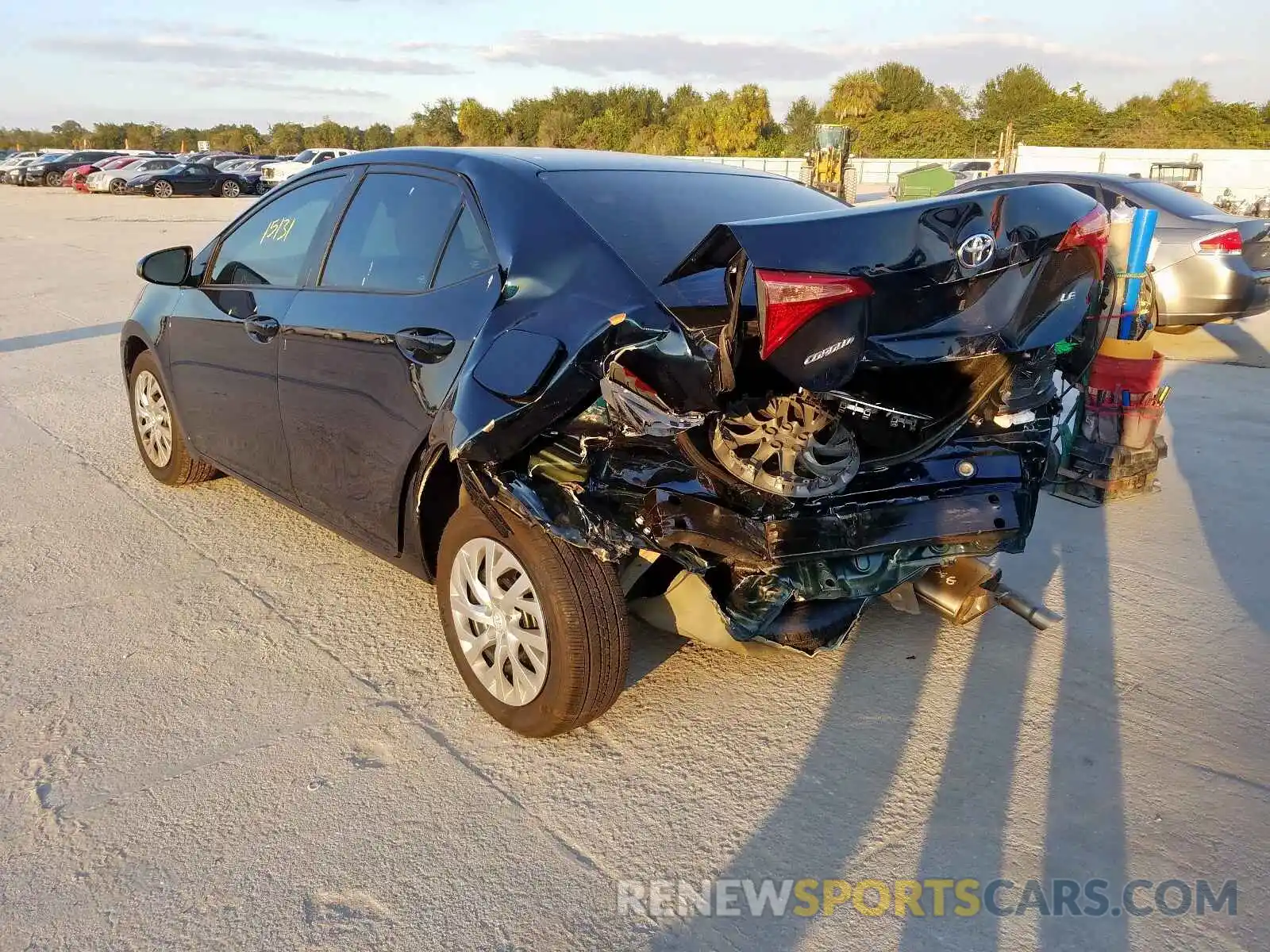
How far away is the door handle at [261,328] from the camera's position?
402cm

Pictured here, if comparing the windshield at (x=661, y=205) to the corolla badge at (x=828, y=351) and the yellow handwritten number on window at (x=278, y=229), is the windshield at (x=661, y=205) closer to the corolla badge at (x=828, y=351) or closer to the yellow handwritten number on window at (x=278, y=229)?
the corolla badge at (x=828, y=351)

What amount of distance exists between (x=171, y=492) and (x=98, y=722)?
243 cm

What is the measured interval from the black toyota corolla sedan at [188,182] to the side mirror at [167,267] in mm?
37867

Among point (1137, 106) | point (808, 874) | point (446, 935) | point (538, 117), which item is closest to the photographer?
point (446, 935)

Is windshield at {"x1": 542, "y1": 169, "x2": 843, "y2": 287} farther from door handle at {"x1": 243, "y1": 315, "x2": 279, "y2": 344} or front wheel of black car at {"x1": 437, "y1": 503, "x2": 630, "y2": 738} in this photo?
door handle at {"x1": 243, "y1": 315, "x2": 279, "y2": 344}

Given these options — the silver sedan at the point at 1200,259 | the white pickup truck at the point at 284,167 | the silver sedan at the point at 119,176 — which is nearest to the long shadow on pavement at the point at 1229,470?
the silver sedan at the point at 1200,259

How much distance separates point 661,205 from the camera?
3428 mm

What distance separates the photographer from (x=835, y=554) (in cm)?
276

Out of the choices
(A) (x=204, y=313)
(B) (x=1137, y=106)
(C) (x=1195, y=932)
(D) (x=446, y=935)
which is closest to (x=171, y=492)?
(A) (x=204, y=313)

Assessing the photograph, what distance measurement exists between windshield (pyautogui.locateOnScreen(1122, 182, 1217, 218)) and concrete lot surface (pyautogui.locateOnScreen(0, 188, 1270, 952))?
5.77 meters

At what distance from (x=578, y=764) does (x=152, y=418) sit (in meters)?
3.60

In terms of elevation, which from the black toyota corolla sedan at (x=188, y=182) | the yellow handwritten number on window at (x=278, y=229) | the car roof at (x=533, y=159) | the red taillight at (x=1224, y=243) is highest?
the black toyota corolla sedan at (x=188, y=182)

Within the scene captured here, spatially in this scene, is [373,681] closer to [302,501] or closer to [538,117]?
[302,501]

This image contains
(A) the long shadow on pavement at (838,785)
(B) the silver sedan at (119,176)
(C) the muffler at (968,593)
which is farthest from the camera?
(B) the silver sedan at (119,176)
